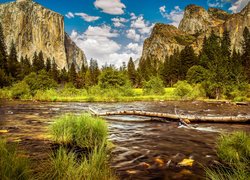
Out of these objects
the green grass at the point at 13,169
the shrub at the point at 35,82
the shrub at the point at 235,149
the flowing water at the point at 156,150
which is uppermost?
the shrub at the point at 35,82

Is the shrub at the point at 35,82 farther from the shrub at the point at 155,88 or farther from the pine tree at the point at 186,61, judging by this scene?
the pine tree at the point at 186,61

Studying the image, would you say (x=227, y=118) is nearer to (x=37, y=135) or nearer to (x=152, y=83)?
(x=37, y=135)

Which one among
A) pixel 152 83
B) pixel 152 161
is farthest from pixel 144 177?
pixel 152 83

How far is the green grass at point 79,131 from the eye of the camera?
7902mm

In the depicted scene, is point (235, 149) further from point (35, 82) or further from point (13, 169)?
point (35, 82)

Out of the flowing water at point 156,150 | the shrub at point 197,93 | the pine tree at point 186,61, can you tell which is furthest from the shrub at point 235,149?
the pine tree at point 186,61

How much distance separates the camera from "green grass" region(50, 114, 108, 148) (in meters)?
7.90

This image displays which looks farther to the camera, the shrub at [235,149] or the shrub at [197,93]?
the shrub at [197,93]

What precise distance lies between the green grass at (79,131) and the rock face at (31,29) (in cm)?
17643

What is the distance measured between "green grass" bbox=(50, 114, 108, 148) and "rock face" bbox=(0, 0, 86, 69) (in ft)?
579

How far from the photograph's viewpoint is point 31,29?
179000mm

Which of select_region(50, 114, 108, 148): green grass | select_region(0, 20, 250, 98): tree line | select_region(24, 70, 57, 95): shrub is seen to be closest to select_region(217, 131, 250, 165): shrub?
select_region(50, 114, 108, 148): green grass

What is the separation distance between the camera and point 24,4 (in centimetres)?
18325

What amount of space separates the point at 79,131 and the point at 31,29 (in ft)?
627
